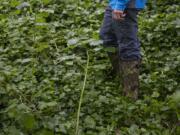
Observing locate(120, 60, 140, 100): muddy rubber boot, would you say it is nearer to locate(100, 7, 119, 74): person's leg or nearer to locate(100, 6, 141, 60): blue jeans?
locate(100, 6, 141, 60): blue jeans

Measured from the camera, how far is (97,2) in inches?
254

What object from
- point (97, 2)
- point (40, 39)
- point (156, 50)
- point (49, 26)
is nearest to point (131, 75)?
point (156, 50)

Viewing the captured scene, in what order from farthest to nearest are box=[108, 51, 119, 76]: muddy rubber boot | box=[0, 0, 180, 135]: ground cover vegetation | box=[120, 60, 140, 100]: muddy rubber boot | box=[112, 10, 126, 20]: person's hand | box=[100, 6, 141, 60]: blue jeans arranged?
box=[108, 51, 119, 76]: muddy rubber boot
box=[120, 60, 140, 100]: muddy rubber boot
box=[100, 6, 141, 60]: blue jeans
box=[112, 10, 126, 20]: person's hand
box=[0, 0, 180, 135]: ground cover vegetation

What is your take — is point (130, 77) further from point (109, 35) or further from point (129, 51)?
point (109, 35)

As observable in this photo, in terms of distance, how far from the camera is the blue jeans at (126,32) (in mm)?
3951

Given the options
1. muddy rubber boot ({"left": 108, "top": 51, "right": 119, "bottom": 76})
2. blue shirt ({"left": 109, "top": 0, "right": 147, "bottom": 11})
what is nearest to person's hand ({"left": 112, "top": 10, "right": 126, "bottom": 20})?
blue shirt ({"left": 109, "top": 0, "right": 147, "bottom": 11})

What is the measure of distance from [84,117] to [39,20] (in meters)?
1.53

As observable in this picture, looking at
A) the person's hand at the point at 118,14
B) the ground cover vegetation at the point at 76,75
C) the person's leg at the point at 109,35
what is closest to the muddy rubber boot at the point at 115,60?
the person's leg at the point at 109,35

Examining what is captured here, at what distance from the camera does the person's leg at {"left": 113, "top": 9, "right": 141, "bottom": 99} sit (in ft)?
Result: 13.0

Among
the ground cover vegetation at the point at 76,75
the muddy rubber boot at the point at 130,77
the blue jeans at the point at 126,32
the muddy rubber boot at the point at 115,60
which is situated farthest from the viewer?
the muddy rubber boot at the point at 115,60

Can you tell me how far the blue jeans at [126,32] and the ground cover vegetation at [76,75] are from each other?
8.3 inches

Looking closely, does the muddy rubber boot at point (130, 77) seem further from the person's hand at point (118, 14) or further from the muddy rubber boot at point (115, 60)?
the person's hand at point (118, 14)

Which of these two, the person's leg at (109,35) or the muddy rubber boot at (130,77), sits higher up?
the person's leg at (109,35)

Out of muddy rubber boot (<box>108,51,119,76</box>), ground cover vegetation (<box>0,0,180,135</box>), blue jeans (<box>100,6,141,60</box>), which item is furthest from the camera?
muddy rubber boot (<box>108,51,119,76</box>)
